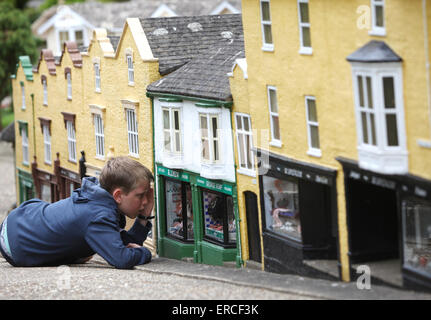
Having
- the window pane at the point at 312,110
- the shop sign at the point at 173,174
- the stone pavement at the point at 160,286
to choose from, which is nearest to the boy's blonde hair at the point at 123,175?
the stone pavement at the point at 160,286

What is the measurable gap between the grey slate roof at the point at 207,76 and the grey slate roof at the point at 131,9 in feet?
92.4

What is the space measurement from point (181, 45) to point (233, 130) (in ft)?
19.7

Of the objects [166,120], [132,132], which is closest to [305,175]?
[166,120]

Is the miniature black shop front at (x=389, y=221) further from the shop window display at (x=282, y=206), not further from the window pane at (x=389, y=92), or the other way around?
the shop window display at (x=282, y=206)

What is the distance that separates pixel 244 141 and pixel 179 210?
215 inches

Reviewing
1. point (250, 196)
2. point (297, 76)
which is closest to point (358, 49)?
point (297, 76)

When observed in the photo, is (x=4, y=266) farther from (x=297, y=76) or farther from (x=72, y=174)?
(x=72, y=174)

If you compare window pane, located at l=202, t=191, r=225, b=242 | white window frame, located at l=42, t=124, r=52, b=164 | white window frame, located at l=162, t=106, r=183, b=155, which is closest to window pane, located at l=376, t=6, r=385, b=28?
window pane, located at l=202, t=191, r=225, b=242

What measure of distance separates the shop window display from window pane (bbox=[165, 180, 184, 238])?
689cm

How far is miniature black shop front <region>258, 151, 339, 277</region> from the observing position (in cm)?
1991

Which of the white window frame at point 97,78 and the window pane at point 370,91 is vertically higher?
the window pane at point 370,91

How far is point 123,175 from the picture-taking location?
1422 cm

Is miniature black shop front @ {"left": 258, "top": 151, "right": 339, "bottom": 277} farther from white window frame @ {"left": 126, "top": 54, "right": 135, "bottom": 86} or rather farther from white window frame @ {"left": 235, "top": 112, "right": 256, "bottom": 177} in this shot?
white window frame @ {"left": 126, "top": 54, "right": 135, "bottom": 86}

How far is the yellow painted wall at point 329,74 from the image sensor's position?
51.1ft
